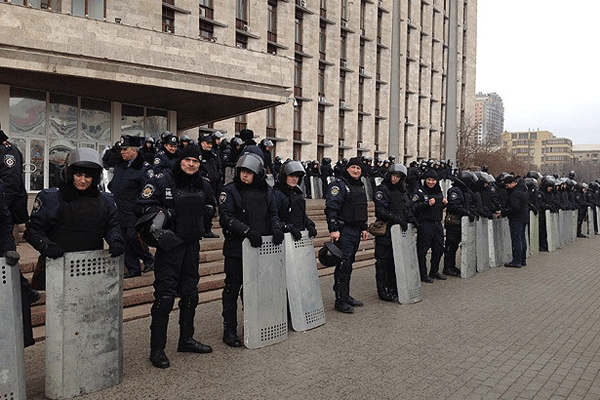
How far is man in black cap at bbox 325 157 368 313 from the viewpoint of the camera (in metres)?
7.48

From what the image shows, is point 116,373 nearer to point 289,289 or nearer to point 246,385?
point 246,385

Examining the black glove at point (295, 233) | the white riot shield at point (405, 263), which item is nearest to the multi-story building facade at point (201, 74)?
the white riot shield at point (405, 263)

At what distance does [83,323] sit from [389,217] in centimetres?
492

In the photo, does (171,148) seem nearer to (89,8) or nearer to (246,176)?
(246,176)

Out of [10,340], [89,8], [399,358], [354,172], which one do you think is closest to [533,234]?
[354,172]

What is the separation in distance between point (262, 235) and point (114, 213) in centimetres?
167

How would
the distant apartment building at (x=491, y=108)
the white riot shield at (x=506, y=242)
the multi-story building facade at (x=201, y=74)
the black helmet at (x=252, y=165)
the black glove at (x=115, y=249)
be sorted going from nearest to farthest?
the black glove at (x=115, y=249)
the black helmet at (x=252, y=165)
the white riot shield at (x=506, y=242)
the multi-story building facade at (x=201, y=74)
the distant apartment building at (x=491, y=108)

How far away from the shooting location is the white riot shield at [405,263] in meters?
7.86

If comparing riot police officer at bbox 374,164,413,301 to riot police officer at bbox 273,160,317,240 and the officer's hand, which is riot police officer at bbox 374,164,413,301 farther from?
the officer's hand

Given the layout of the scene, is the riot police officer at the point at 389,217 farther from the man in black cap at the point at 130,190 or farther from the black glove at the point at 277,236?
the man in black cap at the point at 130,190

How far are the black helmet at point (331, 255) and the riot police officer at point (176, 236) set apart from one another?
85.7 inches

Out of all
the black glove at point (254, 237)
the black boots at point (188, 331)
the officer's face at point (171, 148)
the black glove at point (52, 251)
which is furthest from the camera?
the officer's face at point (171, 148)

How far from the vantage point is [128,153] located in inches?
293

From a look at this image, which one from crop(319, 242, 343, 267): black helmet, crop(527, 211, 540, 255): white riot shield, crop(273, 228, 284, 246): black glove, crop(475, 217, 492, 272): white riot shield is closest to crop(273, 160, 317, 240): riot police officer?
crop(319, 242, 343, 267): black helmet
